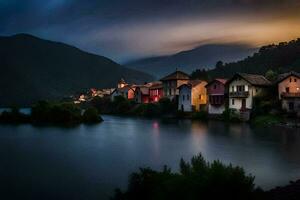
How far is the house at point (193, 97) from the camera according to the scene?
8883 centimetres

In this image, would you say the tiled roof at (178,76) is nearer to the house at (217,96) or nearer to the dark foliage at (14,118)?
the house at (217,96)

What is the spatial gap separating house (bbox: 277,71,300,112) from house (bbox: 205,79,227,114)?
1278 centimetres

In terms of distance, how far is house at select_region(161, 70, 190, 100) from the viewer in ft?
335

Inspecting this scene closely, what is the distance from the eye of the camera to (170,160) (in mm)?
32062

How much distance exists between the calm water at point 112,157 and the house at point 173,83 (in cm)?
4836

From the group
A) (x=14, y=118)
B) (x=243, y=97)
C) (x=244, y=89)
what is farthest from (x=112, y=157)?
(x=14, y=118)

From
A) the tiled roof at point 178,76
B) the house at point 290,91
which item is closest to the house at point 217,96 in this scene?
the house at point 290,91

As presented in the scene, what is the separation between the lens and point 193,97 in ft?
291

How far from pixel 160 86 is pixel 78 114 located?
37.0 metres

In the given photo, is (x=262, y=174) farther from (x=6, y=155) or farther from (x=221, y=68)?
(x=221, y=68)

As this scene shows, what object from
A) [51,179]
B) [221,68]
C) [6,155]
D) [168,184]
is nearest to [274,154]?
[51,179]

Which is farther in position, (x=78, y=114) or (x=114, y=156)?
(x=78, y=114)

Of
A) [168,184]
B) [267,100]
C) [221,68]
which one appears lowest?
[168,184]

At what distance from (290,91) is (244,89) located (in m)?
8.85
